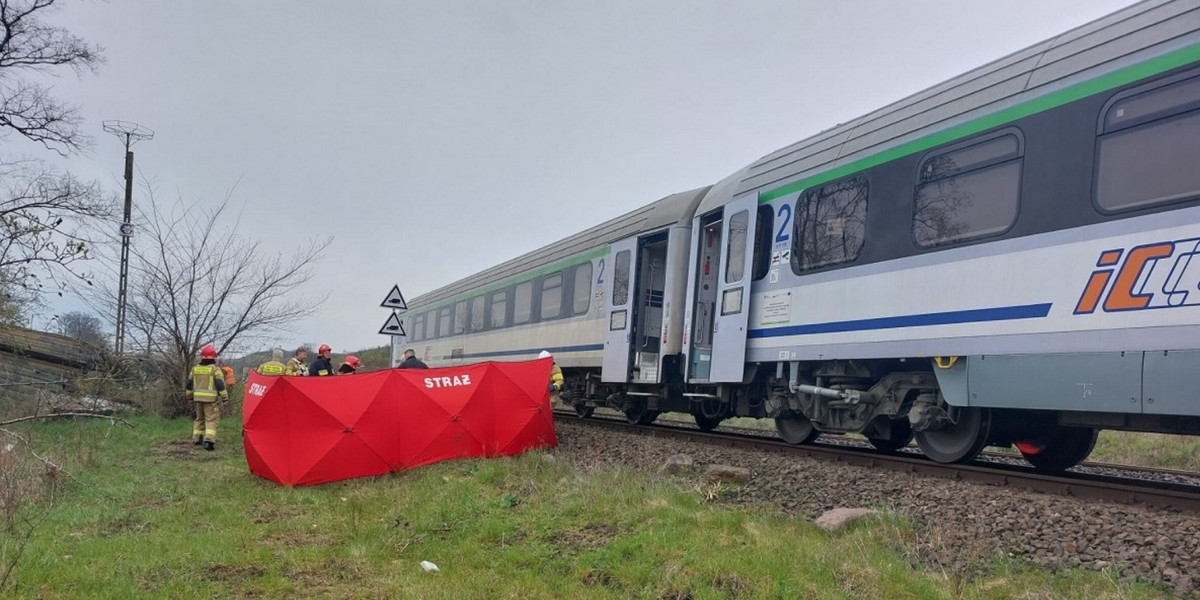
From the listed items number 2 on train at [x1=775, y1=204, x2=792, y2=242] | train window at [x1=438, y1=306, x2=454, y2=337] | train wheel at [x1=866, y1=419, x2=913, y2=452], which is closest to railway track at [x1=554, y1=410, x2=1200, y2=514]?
train wheel at [x1=866, y1=419, x2=913, y2=452]

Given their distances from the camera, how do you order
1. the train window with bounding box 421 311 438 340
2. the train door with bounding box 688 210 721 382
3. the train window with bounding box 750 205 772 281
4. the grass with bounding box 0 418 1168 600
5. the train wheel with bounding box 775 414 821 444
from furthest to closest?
1. the train window with bounding box 421 311 438 340
2. the train door with bounding box 688 210 721 382
3. the train wheel with bounding box 775 414 821 444
4. the train window with bounding box 750 205 772 281
5. the grass with bounding box 0 418 1168 600

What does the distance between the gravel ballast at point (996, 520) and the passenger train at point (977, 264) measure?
27.7 inches

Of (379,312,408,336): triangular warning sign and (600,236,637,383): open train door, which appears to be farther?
(379,312,408,336): triangular warning sign

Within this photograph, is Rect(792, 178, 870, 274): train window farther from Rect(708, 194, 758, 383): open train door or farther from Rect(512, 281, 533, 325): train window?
Rect(512, 281, 533, 325): train window

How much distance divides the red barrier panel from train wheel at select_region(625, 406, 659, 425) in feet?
12.1

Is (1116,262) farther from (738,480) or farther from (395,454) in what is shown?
(395,454)

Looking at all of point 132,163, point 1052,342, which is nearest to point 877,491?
point 1052,342

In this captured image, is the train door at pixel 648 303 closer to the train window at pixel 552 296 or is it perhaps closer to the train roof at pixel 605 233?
the train roof at pixel 605 233

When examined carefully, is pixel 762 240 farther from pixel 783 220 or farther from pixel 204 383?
pixel 204 383

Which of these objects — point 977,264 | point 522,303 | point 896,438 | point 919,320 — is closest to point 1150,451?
point 896,438

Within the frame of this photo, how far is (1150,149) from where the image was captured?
5230mm

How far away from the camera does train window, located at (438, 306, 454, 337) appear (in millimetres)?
23219

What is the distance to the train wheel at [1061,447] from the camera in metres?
7.05

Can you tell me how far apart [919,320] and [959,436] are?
1.23m
